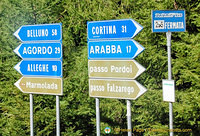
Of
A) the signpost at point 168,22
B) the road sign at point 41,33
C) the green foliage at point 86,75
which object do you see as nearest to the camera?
the signpost at point 168,22

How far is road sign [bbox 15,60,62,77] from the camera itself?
27.2ft

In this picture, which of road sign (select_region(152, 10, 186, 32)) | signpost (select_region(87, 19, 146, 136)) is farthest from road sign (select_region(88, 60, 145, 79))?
road sign (select_region(152, 10, 186, 32))

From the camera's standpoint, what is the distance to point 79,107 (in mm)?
15461

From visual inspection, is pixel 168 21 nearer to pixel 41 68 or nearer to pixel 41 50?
pixel 41 50

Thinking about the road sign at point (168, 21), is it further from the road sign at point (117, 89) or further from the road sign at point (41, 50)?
the road sign at point (41, 50)

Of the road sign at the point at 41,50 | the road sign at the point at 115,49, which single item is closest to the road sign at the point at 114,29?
the road sign at the point at 115,49

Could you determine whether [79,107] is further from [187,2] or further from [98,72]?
[98,72]

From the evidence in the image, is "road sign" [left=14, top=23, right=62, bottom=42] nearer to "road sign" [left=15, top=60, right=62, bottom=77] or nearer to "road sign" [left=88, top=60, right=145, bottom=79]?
"road sign" [left=15, top=60, right=62, bottom=77]

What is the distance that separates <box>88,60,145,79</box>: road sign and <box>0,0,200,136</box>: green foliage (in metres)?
5.90

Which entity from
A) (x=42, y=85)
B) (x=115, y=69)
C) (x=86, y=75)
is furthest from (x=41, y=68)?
(x=86, y=75)

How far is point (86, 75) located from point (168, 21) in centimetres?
798

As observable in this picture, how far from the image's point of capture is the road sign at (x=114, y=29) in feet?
23.0

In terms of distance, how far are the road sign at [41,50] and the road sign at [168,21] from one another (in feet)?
6.90

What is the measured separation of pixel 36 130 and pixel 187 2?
7.23 meters
